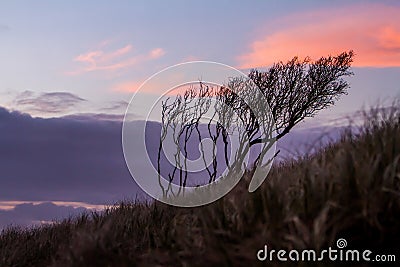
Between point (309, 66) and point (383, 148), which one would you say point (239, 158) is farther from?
point (383, 148)

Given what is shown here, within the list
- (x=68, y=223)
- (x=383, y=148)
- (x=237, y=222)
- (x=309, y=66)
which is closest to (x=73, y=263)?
(x=237, y=222)

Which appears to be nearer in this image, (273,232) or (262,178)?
(273,232)

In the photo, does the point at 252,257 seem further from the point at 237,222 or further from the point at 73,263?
the point at 73,263

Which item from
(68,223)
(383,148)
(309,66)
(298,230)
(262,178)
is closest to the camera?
(298,230)

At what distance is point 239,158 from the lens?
19.6 meters

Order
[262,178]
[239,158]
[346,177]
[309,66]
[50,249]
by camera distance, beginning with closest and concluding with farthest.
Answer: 1. [346,177]
2. [262,178]
3. [50,249]
4. [239,158]
5. [309,66]

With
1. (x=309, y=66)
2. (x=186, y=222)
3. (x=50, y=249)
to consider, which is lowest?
(x=50, y=249)

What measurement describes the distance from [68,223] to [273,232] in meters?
9.91

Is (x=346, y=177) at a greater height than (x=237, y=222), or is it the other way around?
(x=346, y=177)

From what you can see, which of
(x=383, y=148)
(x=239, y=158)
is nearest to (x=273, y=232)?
(x=383, y=148)

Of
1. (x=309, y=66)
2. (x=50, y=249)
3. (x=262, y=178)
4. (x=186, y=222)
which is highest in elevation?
(x=309, y=66)

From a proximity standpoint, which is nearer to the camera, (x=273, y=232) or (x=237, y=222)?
(x=273, y=232)

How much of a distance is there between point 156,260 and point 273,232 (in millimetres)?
1763

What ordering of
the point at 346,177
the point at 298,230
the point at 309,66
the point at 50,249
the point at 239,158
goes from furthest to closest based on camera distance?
the point at 309,66 < the point at 239,158 < the point at 50,249 < the point at 346,177 < the point at 298,230
